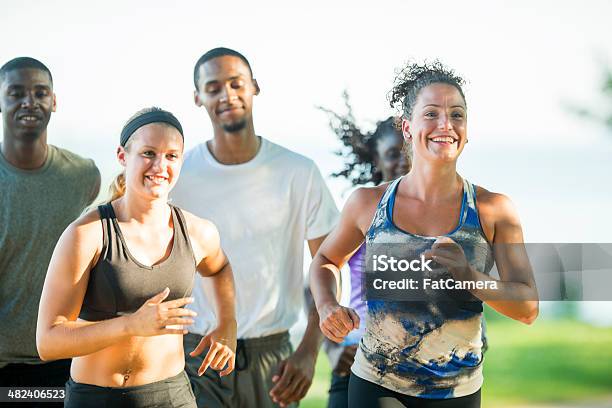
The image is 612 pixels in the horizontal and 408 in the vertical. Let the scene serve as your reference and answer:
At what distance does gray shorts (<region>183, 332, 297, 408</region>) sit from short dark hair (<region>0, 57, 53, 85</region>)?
47.8 inches

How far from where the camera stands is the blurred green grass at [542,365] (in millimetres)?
6469

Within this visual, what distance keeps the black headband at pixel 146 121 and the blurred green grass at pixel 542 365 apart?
392 cm

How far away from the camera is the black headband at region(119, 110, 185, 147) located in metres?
2.46

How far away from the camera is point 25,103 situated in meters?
3.31

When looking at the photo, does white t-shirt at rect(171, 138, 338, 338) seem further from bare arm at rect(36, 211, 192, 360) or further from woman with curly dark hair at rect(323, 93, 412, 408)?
bare arm at rect(36, 211, 192, 360)

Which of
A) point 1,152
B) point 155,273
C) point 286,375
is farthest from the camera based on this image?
point 1,152

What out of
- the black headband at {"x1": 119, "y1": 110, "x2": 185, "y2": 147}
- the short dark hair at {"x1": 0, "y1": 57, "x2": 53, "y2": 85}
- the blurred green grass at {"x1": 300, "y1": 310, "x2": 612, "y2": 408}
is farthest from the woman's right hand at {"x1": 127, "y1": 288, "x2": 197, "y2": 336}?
the blurred green grass at {"x1": 300, "y1": 310, "x2": 612, "y2": 408}

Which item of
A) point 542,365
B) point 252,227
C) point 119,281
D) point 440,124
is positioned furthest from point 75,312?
point 542,365

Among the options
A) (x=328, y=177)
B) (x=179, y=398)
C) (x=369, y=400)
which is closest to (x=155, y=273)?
(x=179, y=398)

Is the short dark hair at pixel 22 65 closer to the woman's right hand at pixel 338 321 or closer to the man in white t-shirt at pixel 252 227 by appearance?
the man in white t-shirt at pixel 252 227

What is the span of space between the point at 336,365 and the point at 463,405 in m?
0.89

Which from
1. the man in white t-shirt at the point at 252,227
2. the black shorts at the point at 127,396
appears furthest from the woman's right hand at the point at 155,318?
the man in white t-shirt at the point at 252,227

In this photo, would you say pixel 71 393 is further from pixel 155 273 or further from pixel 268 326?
pixel 268 326

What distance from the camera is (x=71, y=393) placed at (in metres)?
2.33
